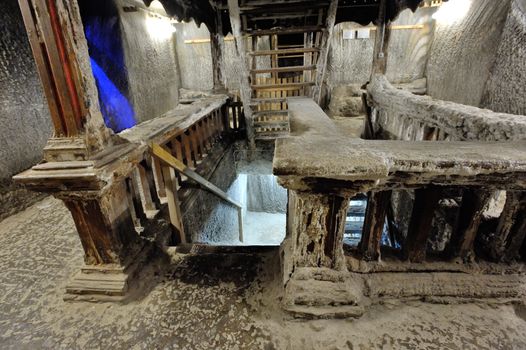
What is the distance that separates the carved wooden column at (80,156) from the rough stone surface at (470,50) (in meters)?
5.80

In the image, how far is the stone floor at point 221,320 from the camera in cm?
136

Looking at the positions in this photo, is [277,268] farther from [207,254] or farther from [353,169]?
[353,169]

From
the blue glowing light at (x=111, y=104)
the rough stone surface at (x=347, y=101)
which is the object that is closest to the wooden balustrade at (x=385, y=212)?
the blue glowing light at (x=111, y=104)

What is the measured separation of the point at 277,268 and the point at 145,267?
3.29 feet

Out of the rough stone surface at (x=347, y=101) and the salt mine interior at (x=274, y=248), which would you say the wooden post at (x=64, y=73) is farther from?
the rough stone surface at (x=347, y=101)

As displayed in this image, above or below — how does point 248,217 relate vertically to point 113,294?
below

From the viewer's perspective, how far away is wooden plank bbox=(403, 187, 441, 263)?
1393mm

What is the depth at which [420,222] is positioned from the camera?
58.1 inches

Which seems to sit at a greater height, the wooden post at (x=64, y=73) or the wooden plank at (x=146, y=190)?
the wooden post at (x=64, y=73)

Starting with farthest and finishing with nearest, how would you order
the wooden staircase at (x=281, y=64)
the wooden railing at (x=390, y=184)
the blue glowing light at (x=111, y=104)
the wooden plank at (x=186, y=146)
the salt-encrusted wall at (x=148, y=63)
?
the salt-encrusted wall at (x=148, y=63)
the blue glowing light at (x=111, y=104)
the wooden staircase at (x=281, y=64)
the wooden plank at (x=186, y=146)
the wooden railing at (x=390, y=184)

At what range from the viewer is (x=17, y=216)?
3.10 meters

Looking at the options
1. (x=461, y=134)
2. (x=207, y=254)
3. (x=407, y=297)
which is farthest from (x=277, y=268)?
(x=461, y=134)

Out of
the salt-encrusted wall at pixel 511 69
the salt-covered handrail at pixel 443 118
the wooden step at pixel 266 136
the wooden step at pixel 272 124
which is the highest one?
the salt-encrusted wall at pixel 511 69

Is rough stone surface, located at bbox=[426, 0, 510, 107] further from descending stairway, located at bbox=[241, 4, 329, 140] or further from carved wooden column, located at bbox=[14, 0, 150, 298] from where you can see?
carved wooden column, located at bbox=[14, 0, 150, 298]
